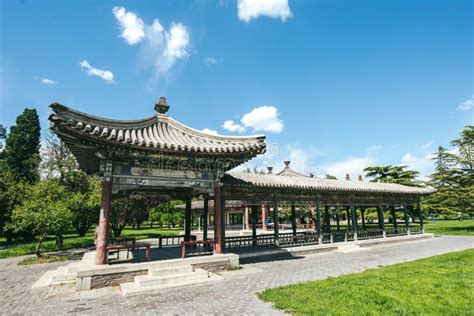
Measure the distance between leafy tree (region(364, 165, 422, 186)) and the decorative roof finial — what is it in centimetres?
3616

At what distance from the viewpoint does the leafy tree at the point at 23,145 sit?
30219 mm

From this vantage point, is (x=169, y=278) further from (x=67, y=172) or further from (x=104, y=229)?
(x=67, y=172)

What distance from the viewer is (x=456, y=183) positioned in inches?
1153

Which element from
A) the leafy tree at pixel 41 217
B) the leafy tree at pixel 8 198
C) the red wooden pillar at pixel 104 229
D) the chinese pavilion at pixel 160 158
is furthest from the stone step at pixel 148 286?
the leafy tree at pixel 8 198

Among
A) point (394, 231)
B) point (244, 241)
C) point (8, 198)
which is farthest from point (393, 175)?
point (8, 198)

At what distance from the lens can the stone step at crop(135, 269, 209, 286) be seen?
25.1 ft

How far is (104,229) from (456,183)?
35625 millimetres

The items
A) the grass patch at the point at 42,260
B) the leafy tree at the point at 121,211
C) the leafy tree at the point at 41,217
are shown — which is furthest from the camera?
the leafy tree at the point at 121,211

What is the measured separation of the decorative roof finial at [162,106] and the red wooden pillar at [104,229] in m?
3.88

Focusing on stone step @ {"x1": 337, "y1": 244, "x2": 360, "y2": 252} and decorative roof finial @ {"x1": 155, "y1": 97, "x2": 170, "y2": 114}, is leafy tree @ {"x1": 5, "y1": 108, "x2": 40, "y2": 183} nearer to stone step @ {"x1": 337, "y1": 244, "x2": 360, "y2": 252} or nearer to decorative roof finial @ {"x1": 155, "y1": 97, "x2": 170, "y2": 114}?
decorative roof finial @ {"x1": 155, "y1": 97, "x2": 170, "y2": 114}

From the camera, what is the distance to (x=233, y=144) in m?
10.6

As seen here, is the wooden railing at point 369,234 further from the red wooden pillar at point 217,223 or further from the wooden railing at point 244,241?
the red wooden pillar at point 217,223

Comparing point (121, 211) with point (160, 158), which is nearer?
point (160, 158)

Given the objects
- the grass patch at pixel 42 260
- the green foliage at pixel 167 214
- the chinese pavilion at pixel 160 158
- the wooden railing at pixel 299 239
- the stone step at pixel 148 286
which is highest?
the chinese pavilion at pixel 160 158
